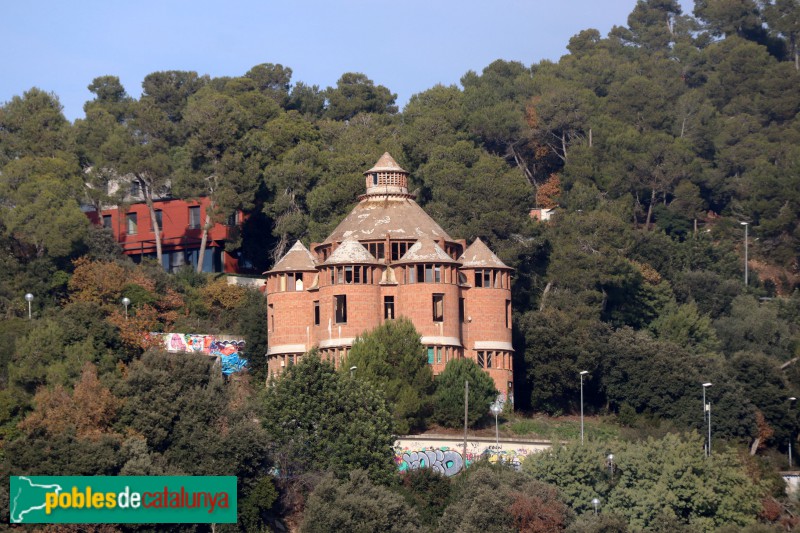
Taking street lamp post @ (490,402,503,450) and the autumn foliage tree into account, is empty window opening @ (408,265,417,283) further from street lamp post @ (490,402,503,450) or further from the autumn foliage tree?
the autumn foliage tree

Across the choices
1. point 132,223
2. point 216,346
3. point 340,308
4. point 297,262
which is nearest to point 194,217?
point 132,223

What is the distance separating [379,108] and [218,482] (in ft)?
249

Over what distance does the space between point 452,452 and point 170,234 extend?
120ft

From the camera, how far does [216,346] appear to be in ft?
329

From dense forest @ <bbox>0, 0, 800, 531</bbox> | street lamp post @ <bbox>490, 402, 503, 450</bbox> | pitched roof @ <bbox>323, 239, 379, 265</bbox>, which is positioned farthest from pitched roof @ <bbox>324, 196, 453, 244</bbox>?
street lamp post @ <bbox>490, 402, 503, 450</bbox>

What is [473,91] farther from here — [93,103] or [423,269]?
[423,269]

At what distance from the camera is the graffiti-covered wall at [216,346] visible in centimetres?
9919

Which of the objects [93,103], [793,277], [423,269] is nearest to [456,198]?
[423,269]

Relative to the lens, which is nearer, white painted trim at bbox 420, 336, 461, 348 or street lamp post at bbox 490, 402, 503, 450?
street lamp post at bbox 490, 402, 503, 450

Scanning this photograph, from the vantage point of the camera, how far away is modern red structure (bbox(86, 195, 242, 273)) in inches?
4577

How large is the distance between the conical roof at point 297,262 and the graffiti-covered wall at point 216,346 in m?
5.44

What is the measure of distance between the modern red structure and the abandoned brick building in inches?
674

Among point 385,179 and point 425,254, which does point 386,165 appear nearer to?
point 385,179

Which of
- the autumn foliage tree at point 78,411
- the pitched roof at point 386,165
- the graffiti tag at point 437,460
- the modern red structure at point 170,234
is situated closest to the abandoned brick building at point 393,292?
the pitched roof at point 386,165
